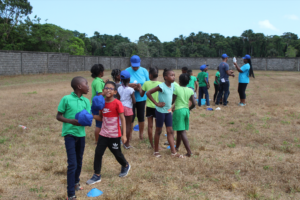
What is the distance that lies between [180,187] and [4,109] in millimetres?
8595

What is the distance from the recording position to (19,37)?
143 ft

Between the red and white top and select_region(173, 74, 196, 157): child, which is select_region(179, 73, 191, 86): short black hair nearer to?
select_region(173, 74, 196, 157): child

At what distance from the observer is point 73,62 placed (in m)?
33.2

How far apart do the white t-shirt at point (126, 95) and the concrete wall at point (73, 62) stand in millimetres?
22456

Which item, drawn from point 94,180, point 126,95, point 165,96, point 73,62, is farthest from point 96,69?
point 73,62

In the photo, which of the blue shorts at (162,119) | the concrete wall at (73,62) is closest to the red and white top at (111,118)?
the blue shorts at (162,119)

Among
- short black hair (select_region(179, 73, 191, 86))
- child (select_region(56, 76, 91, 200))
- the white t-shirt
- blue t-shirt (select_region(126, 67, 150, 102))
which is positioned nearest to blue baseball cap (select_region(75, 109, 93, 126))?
child (select_region(56, 76, 91, 200))

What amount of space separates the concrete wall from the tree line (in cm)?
1452

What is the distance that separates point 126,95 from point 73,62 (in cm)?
2939

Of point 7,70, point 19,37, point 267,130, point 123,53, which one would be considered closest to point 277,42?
point 123,53

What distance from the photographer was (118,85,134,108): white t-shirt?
18.2 ft

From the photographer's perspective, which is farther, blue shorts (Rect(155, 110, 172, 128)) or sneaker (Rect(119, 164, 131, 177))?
blue shorts (Rect(155, 110, 172, 128))

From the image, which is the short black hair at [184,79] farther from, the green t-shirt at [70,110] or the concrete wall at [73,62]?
the concrete wall at [73,62]

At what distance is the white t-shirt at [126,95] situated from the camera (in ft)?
18.2
